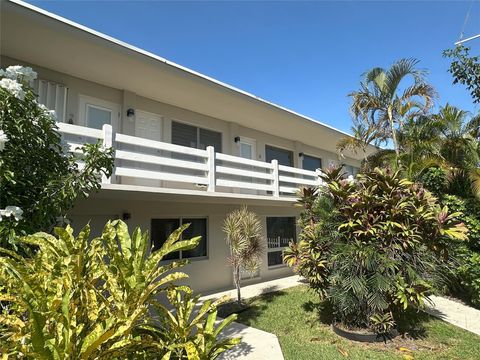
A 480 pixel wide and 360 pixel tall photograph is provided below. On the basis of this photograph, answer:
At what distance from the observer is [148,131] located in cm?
1092

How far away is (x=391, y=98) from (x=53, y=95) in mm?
12709

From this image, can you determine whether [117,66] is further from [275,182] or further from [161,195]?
[275,182]

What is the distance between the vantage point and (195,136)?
484 inches

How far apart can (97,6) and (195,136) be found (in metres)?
5.25

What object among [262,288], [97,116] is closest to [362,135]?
[262,288]

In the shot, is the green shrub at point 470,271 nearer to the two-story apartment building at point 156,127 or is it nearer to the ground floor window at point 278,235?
the two-story apartment building at point 156,127

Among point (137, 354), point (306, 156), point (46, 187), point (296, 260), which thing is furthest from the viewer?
point (306, 156)

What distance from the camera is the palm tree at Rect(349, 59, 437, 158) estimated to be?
514 inches

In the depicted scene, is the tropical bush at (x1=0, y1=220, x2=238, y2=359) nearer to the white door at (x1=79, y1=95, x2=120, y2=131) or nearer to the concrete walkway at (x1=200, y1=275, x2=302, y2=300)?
the white door at (x1=79, y1=95, x2=120, y2=131)

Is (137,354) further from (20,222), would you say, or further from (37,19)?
(37,19)

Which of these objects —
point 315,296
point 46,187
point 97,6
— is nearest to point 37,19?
point 97,6

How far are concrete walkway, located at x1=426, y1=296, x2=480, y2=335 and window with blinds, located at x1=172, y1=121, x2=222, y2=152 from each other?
908cm

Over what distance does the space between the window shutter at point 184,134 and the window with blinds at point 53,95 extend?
148 inches

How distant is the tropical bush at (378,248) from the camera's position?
21.3 feet
